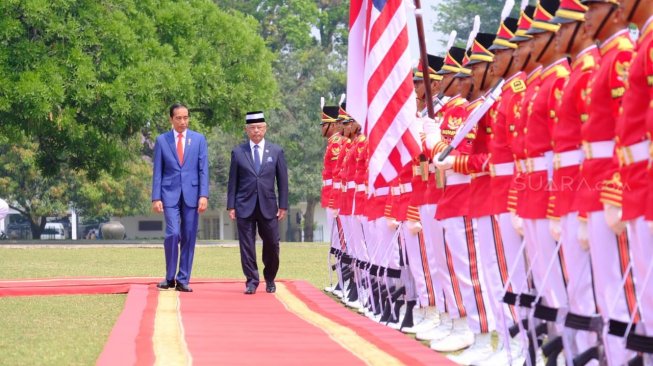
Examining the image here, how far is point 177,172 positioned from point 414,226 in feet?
16.4

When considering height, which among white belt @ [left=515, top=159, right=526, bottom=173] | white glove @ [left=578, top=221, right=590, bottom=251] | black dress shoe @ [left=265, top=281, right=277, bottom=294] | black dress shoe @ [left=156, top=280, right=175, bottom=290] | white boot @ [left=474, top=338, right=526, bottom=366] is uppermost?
white belt @ [left=515, top=159, right=526, bottom=173]

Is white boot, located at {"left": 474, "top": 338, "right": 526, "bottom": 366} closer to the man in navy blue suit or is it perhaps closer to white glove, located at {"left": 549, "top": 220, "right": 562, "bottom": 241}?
white glove, located at {"left": 549, "top": 220, "right": 562, "bottom": 241}

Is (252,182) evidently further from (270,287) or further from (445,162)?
(445,162)

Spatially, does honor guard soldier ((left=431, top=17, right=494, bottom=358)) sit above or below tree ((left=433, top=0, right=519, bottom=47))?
below

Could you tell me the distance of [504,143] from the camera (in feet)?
26.6

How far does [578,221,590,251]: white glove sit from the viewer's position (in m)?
6.72

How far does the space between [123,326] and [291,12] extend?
61485 mm

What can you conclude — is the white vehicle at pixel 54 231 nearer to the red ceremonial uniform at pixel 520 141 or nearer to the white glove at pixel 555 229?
the red ceremonial uniform at pixel 520 141

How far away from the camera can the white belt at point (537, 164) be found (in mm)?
7445

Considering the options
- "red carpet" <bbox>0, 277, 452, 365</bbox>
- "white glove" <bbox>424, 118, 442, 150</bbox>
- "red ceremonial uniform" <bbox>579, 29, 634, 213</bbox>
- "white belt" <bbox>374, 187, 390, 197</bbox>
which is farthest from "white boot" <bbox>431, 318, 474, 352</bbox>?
"red ceremonial uniform" <bbox>579, 29, 634, 213</bbox>

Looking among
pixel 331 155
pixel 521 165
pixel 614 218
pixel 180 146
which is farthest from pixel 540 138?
pixel 331 155

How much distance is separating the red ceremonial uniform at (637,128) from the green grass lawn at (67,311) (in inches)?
151

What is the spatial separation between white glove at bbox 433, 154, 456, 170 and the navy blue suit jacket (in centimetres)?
641

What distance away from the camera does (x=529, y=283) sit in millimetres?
8391
